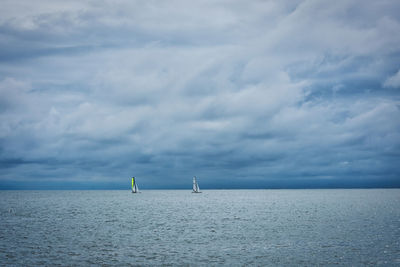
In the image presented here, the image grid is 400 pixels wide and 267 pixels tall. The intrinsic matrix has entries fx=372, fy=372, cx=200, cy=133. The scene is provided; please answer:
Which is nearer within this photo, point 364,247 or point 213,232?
point 364,247

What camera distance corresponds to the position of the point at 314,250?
4841 cm

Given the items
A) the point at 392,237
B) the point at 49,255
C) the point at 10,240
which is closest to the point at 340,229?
the point at 392,237

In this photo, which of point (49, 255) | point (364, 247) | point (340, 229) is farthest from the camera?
point (340, 229)

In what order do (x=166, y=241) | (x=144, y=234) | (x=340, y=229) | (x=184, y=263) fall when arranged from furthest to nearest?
(x=340, y=229), (x=144, y=234), (x=166, y=241), (x=184, y=263)

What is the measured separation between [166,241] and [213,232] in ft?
43.6

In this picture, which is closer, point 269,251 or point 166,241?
point 269,251

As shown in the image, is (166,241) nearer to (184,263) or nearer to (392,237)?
(184,263)

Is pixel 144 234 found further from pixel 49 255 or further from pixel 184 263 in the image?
pixel 184 263

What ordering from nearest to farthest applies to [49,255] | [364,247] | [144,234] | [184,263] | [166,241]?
1. [184,263]
2. [49,255]
3. [364,247]
4. [166,241]
5. [144,234]

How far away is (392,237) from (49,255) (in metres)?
51.0

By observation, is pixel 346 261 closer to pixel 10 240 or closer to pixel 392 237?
pixel 392 237

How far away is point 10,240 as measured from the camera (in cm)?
5794

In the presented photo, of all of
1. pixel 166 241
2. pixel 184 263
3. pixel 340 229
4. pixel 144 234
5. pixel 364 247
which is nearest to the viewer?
pixel 184 263

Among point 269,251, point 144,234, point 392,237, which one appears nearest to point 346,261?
point 269,251
